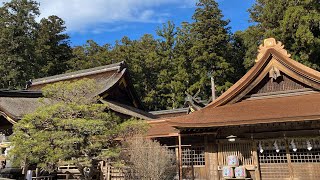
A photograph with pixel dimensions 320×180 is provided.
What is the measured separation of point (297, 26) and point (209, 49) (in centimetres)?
1165

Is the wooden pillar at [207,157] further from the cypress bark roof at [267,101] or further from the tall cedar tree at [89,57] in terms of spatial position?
the tall cedar tree at [89,57]

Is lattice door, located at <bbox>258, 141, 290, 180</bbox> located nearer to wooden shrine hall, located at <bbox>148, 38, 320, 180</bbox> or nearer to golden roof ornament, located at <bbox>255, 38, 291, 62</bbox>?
wooden shrine hall, located at <bbox>148, 38, 320, 180</bbox>

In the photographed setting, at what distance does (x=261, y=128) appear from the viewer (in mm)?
12070

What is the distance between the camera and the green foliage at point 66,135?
1054 centimetres

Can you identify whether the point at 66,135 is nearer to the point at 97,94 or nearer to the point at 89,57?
the point at 97,94

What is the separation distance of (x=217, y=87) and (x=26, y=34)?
2329cm

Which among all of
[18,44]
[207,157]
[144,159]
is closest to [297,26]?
[207,157]

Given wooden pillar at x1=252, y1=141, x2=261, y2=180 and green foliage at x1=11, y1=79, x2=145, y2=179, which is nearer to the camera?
green foliage at x1=11, y1=79, x2=145, y2=179

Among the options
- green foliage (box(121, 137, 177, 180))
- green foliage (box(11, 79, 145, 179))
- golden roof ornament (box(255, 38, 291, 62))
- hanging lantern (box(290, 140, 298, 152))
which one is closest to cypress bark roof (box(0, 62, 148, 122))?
green foliage (box(11, 79, 145, 179))

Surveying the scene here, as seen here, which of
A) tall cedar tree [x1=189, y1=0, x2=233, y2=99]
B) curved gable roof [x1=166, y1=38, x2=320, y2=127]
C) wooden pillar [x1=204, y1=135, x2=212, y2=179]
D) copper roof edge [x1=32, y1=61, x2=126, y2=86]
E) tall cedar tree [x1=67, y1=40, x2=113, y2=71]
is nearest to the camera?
curved gable roof [x1=166, y1=38, x2=320, y2=127]

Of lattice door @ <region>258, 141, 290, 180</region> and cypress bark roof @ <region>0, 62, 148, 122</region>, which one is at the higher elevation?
cypress bark roof @ <region>0, 62, 148, 122</region>

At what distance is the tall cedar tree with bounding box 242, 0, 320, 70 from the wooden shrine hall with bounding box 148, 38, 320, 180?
1337 cm

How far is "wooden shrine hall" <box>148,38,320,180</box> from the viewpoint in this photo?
1118 cm

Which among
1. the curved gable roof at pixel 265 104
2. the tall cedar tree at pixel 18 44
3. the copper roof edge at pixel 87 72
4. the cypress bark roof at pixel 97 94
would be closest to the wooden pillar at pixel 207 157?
the curved gable roof at pixel 265 104
